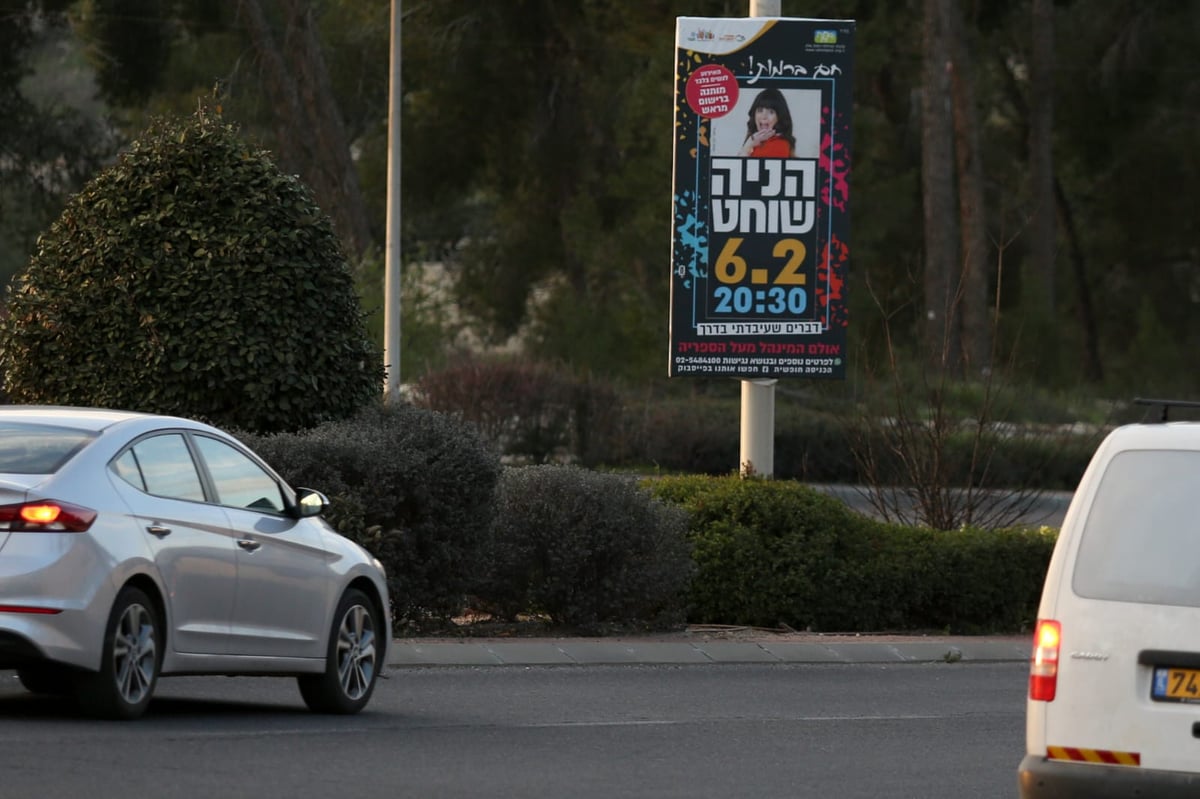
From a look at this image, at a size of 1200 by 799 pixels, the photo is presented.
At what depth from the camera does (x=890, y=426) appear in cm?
2269

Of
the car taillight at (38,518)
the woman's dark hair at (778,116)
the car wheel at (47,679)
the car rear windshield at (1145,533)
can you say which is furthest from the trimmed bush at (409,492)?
the car rear windshield at (1145,533)

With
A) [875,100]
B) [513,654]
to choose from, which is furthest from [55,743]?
[875,100]

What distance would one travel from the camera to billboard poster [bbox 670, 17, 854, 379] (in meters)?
20.7

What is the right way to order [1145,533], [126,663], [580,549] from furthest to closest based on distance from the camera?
1. [580,549]
2. [126,663]
3. [1145,533]

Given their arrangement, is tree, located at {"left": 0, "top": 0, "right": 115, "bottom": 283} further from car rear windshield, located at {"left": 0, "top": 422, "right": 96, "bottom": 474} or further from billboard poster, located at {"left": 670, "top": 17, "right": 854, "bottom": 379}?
car rear windshield, located at {"left": 0, "top": 422, "right": 96, "bottom": 474}

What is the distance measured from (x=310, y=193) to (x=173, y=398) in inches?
82.6

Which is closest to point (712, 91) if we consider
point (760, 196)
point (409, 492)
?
point (760, 196)

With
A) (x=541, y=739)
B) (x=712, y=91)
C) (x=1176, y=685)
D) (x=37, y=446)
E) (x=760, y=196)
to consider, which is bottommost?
(x=541, y=739)

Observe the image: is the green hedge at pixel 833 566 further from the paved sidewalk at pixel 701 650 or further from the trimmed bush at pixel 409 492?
the trimmed bush at pixel 409 492

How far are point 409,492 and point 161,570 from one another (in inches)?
226

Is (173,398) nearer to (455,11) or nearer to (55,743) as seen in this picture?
(55,743)

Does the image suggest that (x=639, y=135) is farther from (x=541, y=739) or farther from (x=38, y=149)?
(x=541, y=739)

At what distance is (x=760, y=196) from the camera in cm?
2088

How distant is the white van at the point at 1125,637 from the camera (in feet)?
24.1
